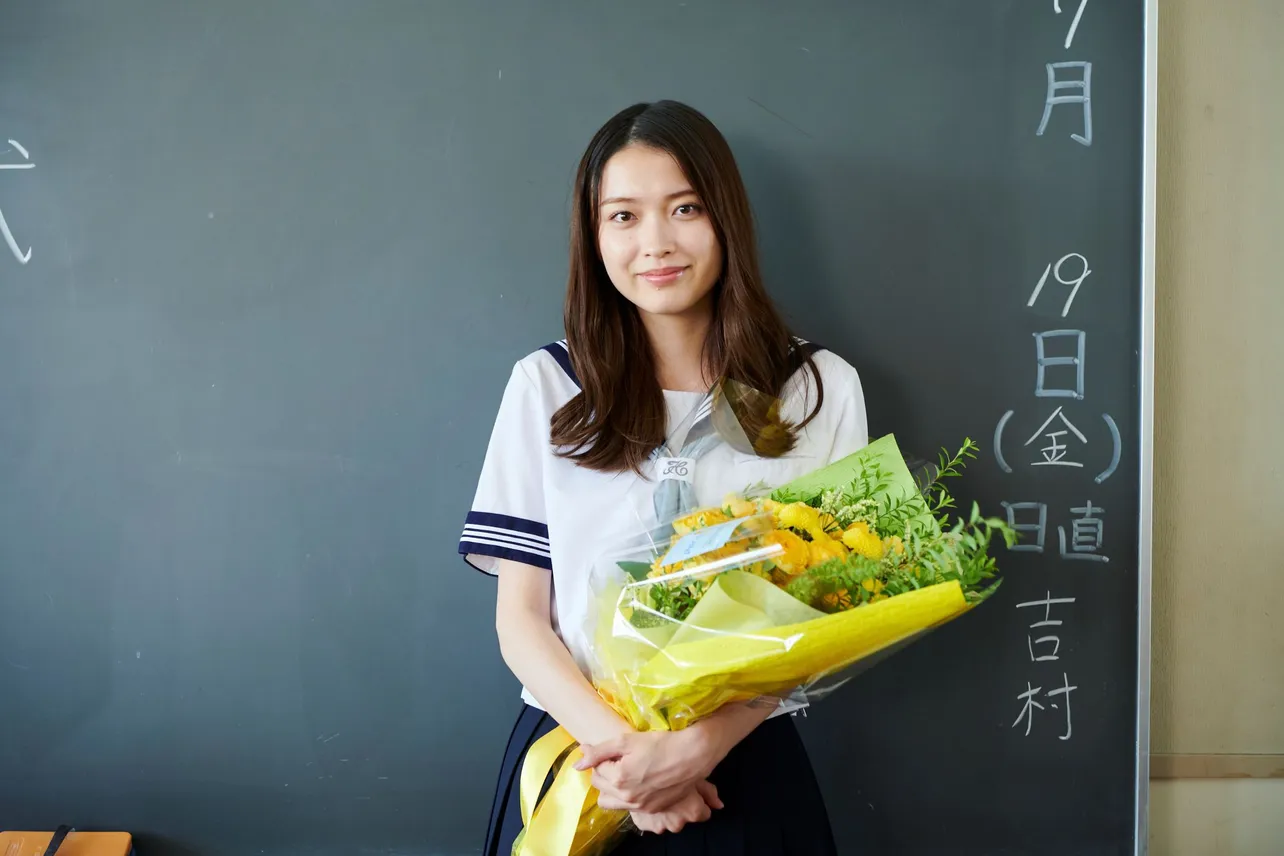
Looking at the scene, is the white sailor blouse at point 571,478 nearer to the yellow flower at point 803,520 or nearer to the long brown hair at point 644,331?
the long brown hair at point 644,331

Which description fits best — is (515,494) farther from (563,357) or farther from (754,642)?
(754,642)

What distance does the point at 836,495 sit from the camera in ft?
3.60

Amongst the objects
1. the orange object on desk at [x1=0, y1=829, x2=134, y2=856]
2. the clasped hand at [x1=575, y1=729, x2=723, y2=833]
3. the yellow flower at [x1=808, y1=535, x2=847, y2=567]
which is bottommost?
the orange object on desk at [x1=0, y1=829, x2=134, y2=856]

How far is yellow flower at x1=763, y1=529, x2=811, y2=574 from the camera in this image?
98cm

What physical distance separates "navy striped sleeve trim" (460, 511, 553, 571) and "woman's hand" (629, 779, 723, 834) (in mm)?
388

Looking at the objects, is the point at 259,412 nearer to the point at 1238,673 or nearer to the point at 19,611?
the point at 19,611

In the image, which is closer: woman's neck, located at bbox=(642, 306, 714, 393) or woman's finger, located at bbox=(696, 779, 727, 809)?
woman's finger, located at bbox=(696, 779, 727, 809)

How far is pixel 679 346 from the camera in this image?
1.51 m

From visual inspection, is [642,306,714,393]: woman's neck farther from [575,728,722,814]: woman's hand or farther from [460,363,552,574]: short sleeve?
[575,728,722,814]: woman's hand

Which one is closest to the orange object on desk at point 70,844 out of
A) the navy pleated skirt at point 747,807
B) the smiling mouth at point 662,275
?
the navy pleated skirt at point 747,807

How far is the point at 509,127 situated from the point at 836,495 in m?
0.97

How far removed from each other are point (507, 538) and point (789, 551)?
1.78 ft

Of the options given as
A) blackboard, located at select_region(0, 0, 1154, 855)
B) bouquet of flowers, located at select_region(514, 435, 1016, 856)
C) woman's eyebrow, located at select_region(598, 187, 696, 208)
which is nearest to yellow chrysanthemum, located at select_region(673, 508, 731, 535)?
bouquet of flowers, located at select_region(514, 435, 1016, 856)

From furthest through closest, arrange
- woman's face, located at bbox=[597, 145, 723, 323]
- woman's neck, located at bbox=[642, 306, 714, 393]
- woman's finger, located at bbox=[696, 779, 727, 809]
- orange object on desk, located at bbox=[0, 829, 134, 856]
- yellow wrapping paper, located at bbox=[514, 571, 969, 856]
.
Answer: orange object on desk, located at bbox=[0, 829, 134, 856]
woman's neck, located at bbox=[642, 306, 714, 393]
woman's face, located at bbox=[597, 145, 723, 323]
woman's finger, located at bbox=[696, 779, 727, 809]
yellow wrapping paper, located at bbox=[514, 571, 969, 856]
